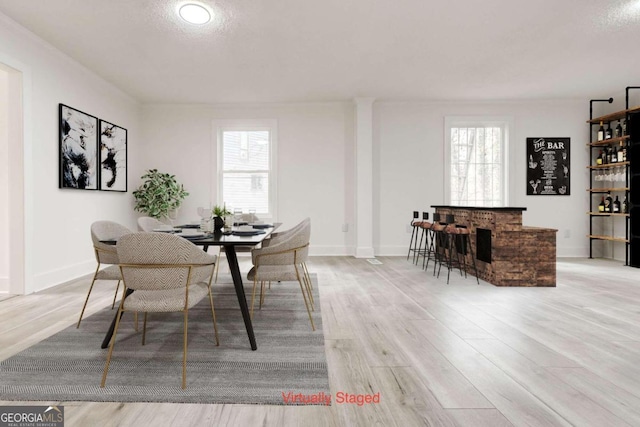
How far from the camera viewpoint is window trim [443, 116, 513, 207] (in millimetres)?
6547

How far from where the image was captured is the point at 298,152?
6605 mm

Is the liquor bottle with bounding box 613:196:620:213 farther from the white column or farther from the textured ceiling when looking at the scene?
the white column

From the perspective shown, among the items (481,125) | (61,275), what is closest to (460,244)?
(481,125)

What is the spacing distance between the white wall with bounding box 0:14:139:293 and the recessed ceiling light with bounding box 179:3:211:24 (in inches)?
75.7

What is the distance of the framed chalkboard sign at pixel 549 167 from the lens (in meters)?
6.51

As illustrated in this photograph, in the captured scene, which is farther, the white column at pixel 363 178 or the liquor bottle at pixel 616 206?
the white column at pixel 363 178

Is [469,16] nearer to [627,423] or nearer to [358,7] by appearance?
[358,7]

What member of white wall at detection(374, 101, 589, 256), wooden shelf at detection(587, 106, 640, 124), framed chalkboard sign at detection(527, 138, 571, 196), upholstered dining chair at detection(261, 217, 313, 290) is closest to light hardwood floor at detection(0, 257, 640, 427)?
upholstered dining chair at detection(261, 217, 313, 290)

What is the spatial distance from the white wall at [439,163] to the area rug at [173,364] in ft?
13.9

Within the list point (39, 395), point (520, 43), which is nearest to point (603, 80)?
point (520, 43)

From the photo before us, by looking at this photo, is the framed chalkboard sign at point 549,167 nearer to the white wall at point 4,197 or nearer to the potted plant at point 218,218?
the potted plant at point 218,218

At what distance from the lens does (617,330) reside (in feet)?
8.58

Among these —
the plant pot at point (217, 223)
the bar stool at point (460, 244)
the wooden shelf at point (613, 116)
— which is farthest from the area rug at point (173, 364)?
the wooden shelf at point (613, 116)

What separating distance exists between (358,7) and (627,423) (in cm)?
367
